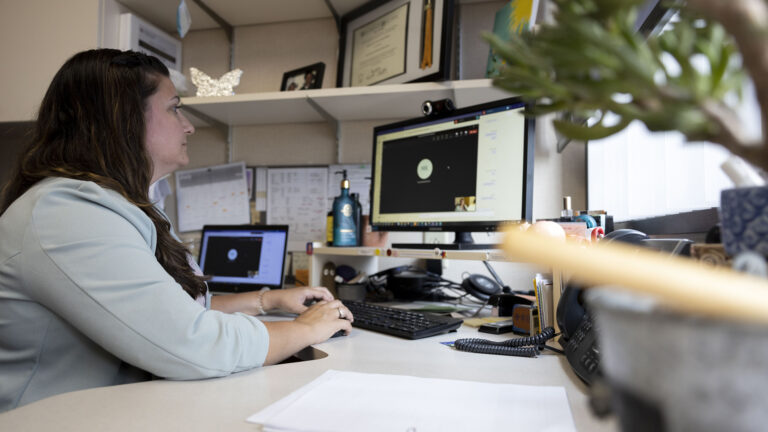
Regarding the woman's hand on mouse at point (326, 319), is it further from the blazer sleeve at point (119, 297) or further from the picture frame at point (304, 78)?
the picture frame at point (304, 78)

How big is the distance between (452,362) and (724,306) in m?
0.61

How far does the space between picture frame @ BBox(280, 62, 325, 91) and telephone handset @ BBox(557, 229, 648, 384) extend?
127cm

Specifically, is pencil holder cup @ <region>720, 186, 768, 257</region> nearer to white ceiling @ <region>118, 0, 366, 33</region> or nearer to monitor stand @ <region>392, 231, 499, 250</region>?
monitor stand @ <region>392, 231, 499, 250</region>

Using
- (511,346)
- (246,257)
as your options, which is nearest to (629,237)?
(511,346)

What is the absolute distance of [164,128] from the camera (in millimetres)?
1118

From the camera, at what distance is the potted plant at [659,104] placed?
7.2 inches

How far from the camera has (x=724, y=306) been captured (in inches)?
7.2

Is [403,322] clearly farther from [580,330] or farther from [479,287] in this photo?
[479,287]

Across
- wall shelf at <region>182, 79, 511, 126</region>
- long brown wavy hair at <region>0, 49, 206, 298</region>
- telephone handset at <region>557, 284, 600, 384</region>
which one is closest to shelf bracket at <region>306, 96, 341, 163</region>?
wall shelf at <region>182, 79, 511, 126</region>

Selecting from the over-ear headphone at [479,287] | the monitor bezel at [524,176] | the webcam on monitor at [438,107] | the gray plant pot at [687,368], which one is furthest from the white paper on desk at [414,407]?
the webcam on monitor at [438,107]

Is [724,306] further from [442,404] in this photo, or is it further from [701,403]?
[442,404]

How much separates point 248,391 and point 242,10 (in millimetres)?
1690

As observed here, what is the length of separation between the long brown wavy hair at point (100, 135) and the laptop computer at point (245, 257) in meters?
0.61

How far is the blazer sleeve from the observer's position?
653 mm
